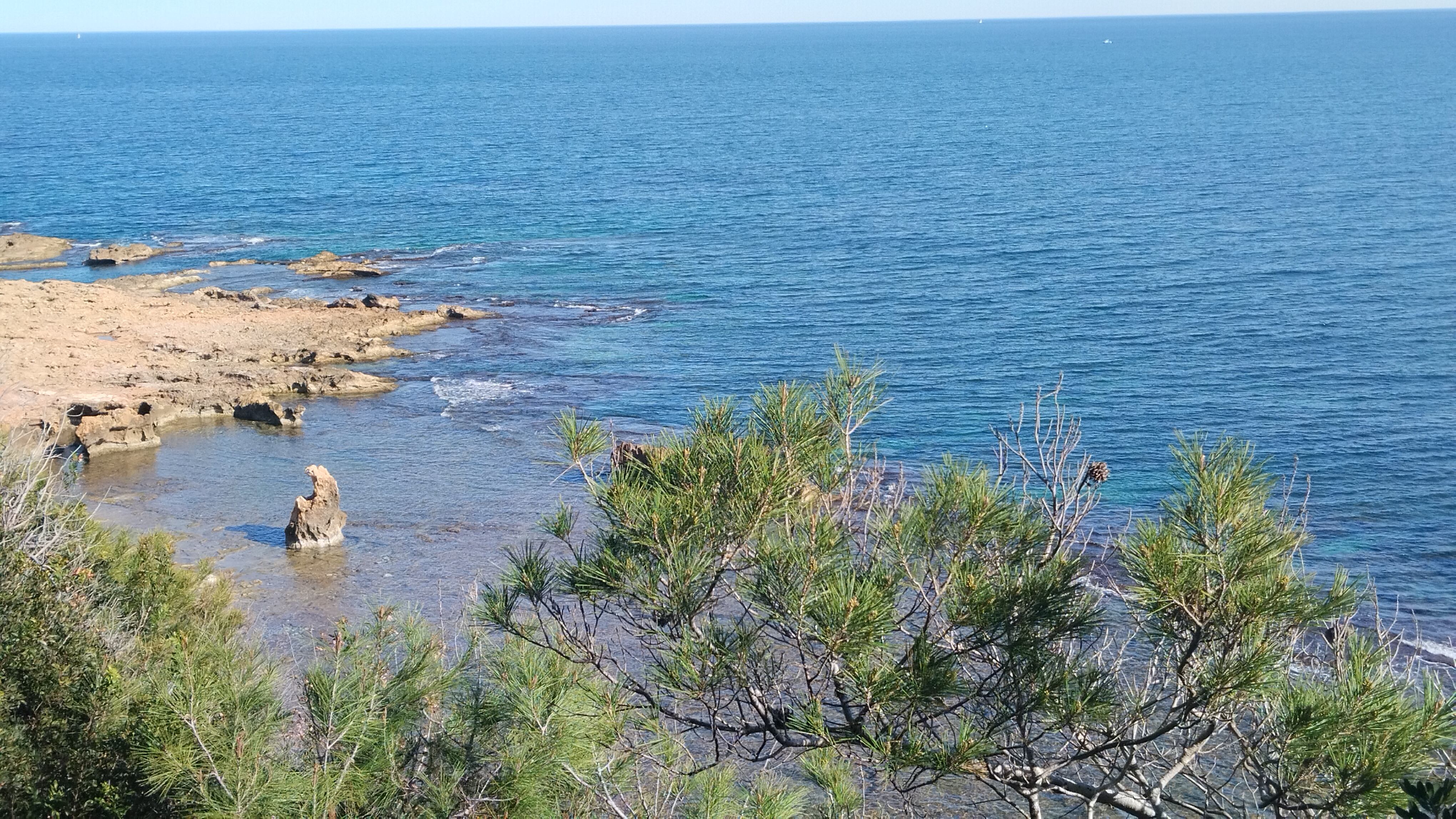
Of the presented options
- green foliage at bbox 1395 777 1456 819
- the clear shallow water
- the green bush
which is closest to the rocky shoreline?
the clear shallow water

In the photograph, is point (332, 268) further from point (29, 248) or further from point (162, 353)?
point (162, 353)

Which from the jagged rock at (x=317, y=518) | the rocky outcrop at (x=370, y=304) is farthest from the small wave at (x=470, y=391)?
the jagged rock at (x=317, y=518)

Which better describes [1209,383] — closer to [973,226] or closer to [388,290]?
[973,226]

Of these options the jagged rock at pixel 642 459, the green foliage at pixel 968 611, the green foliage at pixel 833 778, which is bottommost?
the green foliage at pixel 833 778

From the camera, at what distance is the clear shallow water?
36062mm

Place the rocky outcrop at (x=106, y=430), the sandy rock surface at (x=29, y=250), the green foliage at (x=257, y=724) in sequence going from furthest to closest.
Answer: the sandy rock surface at (x=29, y=250), the rocky outcrop at (x=106, y=430), the green foliage at (x=257, y=724)

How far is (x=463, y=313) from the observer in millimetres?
56062

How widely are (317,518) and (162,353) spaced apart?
765 inches

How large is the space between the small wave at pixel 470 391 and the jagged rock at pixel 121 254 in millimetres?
27633

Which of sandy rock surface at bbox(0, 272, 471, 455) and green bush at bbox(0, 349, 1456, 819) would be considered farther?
sandy rock surface at bbox(0, 272, 471, 455)

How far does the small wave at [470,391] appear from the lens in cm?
4491

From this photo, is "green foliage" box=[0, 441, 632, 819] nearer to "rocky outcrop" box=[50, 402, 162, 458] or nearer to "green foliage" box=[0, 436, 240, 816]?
"green foliage" box=[0, 436, 240, 816]

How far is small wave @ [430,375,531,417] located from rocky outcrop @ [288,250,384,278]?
18473 mm

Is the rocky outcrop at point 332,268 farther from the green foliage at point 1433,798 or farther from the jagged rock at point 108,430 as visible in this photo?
the green foliage at point 1433,798
